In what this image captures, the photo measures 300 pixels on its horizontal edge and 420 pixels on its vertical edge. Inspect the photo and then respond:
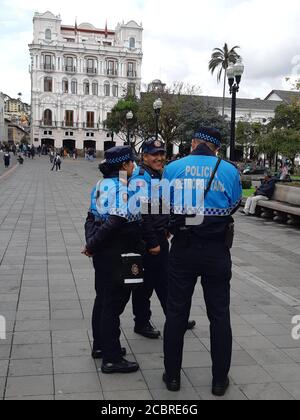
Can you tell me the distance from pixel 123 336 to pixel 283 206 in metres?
9.04

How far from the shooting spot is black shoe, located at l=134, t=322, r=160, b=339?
485cm

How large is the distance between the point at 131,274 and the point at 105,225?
1.42 feet

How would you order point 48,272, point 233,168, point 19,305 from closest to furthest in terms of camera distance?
1. point 233,168
2. point 19,305
3. point 48,272

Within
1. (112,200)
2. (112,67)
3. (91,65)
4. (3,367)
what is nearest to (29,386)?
(3,367)

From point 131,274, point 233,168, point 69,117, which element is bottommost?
point 131,274

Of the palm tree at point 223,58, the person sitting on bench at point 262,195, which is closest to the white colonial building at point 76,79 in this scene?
→ the palm tree at point 223,58

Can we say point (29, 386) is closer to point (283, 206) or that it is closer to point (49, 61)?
point (283, 206)

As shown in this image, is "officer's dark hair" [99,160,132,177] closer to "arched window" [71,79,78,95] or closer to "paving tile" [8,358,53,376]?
"paving tile" [8,358,53,376]

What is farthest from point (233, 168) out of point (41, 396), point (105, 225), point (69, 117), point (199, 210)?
point (69, 117)

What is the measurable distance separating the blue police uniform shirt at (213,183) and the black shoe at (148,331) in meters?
1.60

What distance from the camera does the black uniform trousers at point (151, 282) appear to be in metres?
4.77

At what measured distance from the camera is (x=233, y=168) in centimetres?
377

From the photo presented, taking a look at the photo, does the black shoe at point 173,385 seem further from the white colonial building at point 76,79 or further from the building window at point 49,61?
the building window at point 49,61
